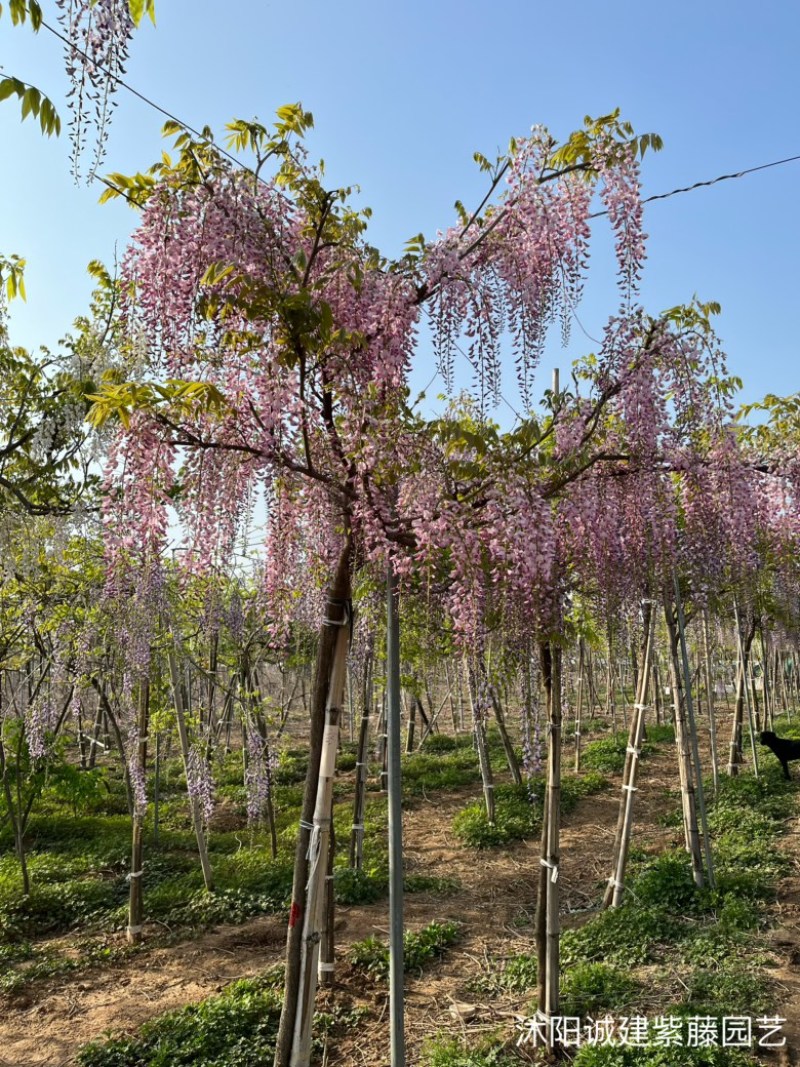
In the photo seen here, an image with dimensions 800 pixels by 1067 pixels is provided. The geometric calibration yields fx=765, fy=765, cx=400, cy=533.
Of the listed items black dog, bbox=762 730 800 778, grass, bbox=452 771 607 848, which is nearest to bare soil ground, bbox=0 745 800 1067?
grass, bbox=452 771 607 848

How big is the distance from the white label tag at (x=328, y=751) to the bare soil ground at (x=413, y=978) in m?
1.70

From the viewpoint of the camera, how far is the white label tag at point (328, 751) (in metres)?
2.92

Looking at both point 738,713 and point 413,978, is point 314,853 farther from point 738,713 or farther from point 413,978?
point 738,713

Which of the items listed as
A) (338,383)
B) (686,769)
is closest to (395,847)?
(338,383)

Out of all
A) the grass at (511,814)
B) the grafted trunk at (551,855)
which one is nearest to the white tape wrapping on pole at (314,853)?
the grafted trunk at (551,855)

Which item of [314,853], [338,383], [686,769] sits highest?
[338,383]

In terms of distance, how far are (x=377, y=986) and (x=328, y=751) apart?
7.42ft

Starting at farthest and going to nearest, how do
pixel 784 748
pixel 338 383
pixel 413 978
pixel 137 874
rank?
pixel 784 748, pixel 137 874, pixel 413 978, pixel 338 383

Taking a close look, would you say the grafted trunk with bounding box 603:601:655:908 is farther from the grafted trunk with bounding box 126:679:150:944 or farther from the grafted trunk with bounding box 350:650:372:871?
the grafted trunk with bounding box 126:679:150:944

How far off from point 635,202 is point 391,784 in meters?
2.48

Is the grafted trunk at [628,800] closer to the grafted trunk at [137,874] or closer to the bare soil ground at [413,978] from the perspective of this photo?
the bare soil ground at [413,978]

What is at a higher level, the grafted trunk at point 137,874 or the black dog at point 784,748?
the black dog at point 784,748

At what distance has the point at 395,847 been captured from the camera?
2902mm

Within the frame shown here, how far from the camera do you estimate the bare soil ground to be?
12.9ft
